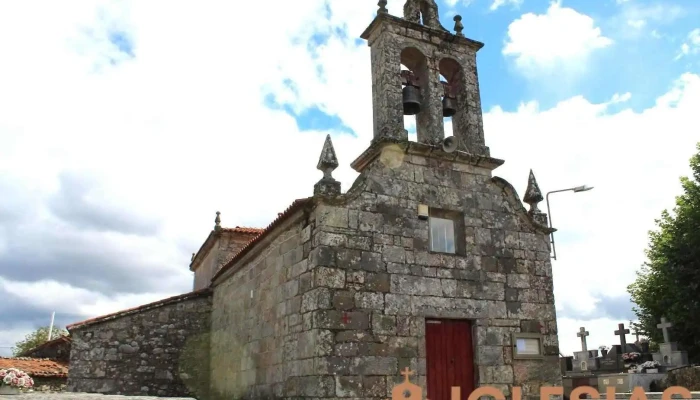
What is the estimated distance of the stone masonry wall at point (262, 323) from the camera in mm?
8164

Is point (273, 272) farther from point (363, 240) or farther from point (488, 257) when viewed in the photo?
point (488, 257)

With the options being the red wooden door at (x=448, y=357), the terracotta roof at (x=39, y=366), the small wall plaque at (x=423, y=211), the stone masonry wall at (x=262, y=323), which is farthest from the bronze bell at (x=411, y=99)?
the terracotta roof at (x=39, y=366)

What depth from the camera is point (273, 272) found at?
30.7 feet

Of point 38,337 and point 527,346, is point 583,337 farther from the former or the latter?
point 38,337

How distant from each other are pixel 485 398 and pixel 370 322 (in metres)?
2.25

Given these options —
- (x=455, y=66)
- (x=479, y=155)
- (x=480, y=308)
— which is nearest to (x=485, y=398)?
(x=480, y=308)

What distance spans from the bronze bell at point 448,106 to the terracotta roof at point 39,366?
36.8 ft

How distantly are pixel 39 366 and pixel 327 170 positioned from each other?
10.6 metres

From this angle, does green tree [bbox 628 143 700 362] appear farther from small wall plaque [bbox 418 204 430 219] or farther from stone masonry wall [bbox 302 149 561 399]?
small wall plaque [bbox 418 204 430 219]

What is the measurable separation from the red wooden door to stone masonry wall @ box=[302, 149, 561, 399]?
144mm

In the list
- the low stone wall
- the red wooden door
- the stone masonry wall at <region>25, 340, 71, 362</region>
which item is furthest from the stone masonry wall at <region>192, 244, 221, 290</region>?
the red wooden door

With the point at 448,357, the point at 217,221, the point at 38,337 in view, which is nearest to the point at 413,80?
the point at 448,357

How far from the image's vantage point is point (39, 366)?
1395 centimetres

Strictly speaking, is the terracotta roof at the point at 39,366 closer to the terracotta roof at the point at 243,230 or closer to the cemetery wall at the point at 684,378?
the terracotta roof at the point at 243,230
